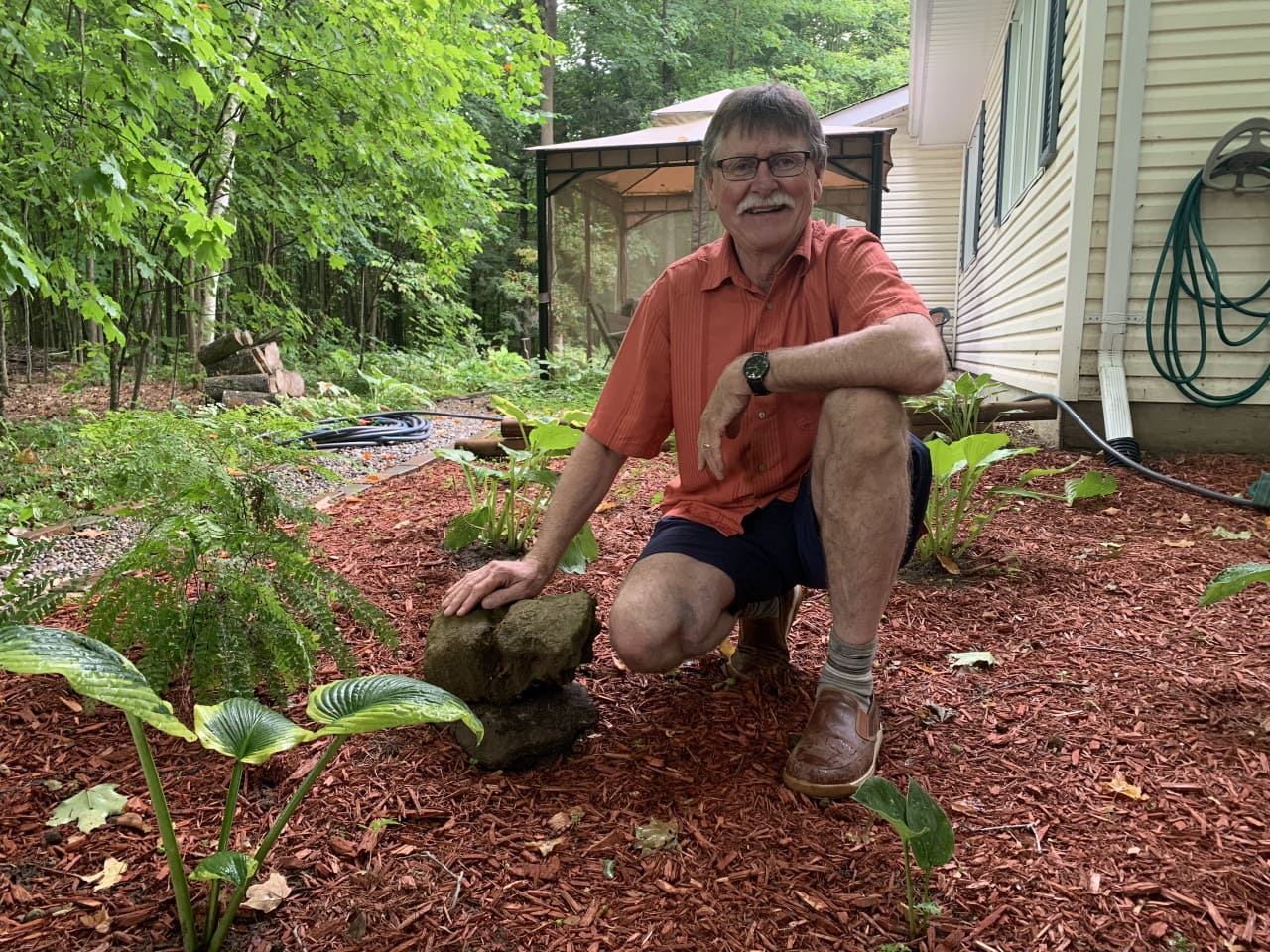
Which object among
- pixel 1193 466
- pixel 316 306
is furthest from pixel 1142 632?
pixel 316 306

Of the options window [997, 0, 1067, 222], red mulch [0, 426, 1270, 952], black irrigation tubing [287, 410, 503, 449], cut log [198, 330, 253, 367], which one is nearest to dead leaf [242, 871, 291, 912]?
red mulch [0, 426, 1270, 952]

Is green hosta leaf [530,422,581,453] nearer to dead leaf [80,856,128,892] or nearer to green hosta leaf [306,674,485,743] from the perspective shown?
green hosta leaf [306,674,485,743]

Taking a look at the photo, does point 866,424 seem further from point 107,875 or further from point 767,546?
point 107,875

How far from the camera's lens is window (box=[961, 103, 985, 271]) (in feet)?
32.7

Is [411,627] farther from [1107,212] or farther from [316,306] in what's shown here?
[316,306]

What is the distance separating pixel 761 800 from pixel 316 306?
14.1 metres

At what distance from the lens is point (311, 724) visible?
5.52ft

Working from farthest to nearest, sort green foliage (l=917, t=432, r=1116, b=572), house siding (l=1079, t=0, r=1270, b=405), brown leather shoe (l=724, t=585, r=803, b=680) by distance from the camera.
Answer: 1. house siding (l=1079, t=0, r=1270, b=405)
2. green foliage (l=917, t=432, r=1116, b=572)
3. brown leather shoe (l=724, t=585, r=803, b=680)

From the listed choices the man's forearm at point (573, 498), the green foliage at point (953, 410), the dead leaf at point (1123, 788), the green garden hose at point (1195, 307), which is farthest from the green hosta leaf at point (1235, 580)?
the green garden hose at point (1195, 307)

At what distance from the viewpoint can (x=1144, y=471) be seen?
12.1 feet

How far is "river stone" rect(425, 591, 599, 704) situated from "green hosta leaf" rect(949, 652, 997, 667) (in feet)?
3.22

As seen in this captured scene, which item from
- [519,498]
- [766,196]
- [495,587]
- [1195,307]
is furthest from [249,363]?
[1195,307]

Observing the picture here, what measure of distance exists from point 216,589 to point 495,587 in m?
0.59

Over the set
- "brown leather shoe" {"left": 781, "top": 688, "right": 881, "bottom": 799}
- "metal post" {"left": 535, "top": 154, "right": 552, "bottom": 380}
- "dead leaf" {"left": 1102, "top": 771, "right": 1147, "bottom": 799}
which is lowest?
"dead leaf" {"left": 1102, "top": 771, "right": 1147, "bottom": 799}
